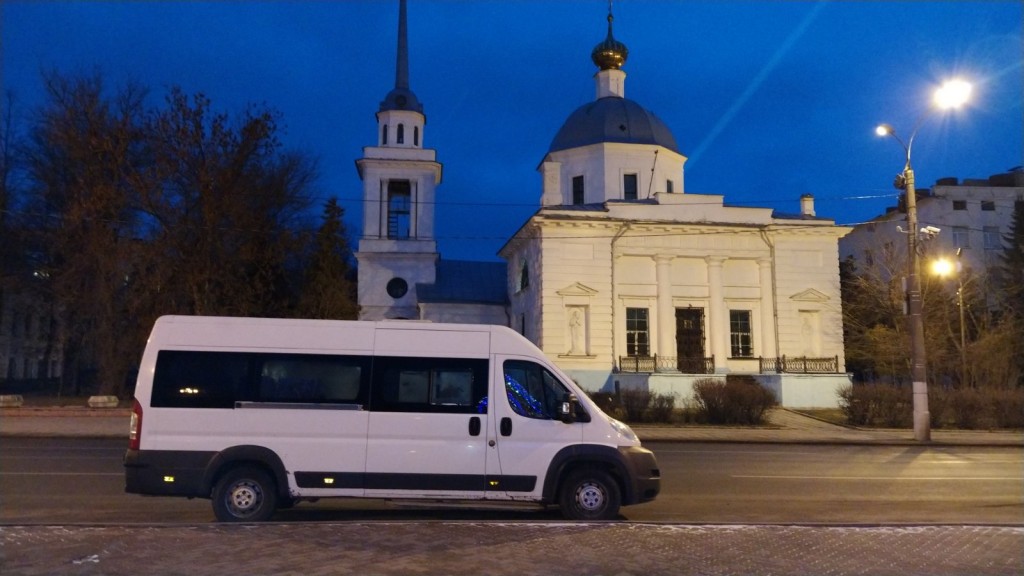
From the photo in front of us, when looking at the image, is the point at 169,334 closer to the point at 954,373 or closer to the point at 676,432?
the point at 676,432

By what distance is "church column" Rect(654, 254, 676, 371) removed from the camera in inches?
1416

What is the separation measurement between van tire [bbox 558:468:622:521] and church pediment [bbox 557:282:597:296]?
26722 millimetres

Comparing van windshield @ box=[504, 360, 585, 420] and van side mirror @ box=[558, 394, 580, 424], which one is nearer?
van side mirror @ box=[558, 394, 580, 424]

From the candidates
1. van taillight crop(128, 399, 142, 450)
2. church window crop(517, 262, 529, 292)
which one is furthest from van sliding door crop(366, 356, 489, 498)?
church window crop(517, 262, 529, 292)

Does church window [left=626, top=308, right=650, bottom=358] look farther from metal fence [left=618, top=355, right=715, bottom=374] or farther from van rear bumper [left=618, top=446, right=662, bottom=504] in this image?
van rear bumper [left=618, top=446, right=662, bottom=504]

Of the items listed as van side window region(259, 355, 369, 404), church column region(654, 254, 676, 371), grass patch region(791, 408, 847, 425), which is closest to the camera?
van side window region(259, 355, 369, 404)

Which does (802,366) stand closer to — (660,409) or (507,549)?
(660,409)

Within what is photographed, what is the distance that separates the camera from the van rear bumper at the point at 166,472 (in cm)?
877

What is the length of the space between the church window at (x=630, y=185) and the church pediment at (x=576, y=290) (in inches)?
329

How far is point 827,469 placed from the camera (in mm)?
15367

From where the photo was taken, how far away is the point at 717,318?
36.4 m

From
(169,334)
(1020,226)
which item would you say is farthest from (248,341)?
(1020,226)

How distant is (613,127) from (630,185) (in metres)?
3.42

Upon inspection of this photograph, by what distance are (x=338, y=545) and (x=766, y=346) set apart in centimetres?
3320
